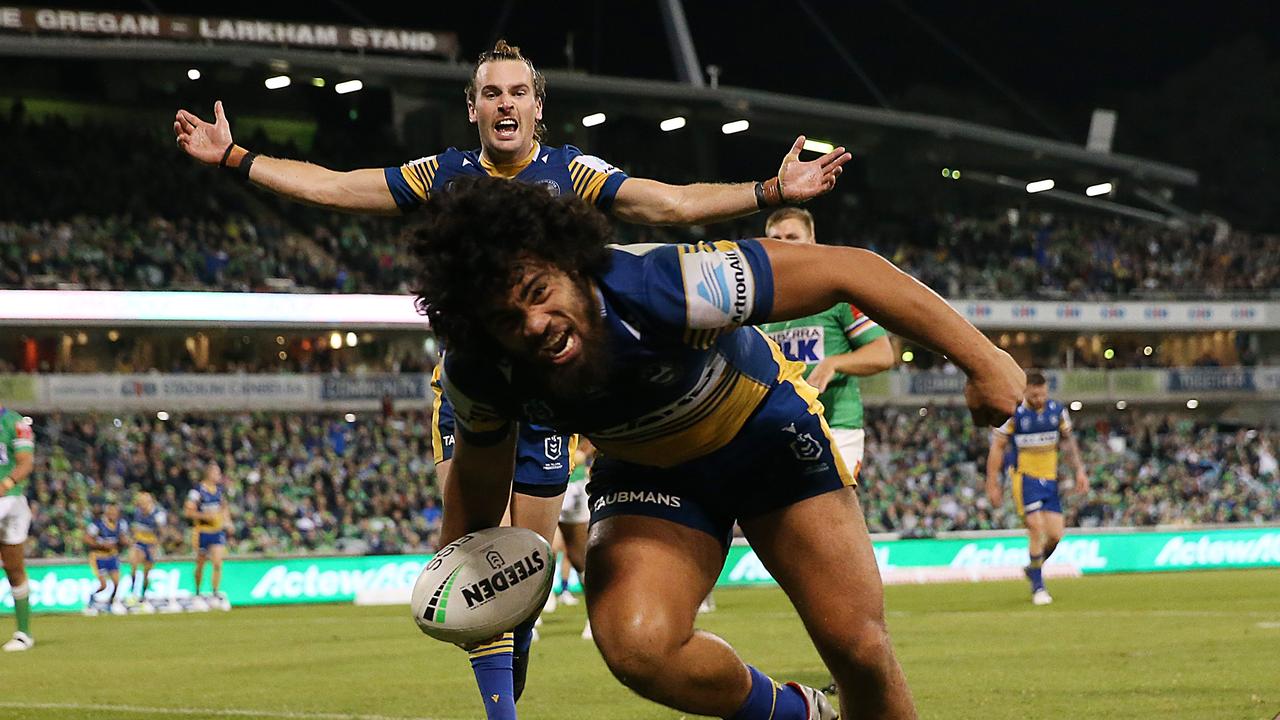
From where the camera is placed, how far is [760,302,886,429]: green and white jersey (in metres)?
10.3

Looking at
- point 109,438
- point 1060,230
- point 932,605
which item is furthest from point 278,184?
point 1060,230

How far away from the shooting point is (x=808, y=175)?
18.5 ft

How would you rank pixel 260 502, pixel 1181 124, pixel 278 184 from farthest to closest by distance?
pixel 1181 124, pixel 260 502, pixel 278 184

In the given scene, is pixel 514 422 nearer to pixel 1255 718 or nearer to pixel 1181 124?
pixel 1255 718

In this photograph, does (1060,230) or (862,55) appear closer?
(1060,230)

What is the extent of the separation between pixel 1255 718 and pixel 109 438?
1336 inches

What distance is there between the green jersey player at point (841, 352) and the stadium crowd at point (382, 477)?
69.1 feet

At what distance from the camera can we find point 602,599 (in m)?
4.95

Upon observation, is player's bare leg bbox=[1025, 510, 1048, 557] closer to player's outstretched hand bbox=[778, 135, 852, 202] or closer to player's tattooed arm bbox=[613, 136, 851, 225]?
player's tattooed arm bbox=[613, 136, 851, 225]

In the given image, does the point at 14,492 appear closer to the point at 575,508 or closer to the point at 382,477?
the point at 575,508

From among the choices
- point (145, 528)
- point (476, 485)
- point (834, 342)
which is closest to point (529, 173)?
point (476, 485)

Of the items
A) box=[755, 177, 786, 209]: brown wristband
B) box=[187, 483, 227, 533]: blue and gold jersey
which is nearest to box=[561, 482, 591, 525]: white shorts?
box=[187, 483, 227, 533]: blue and gold jersey

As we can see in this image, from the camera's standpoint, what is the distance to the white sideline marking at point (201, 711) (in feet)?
27.2


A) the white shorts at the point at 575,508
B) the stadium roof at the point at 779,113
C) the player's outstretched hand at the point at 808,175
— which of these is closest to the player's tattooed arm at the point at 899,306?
the player's outstretched hand at the point at 808,175
